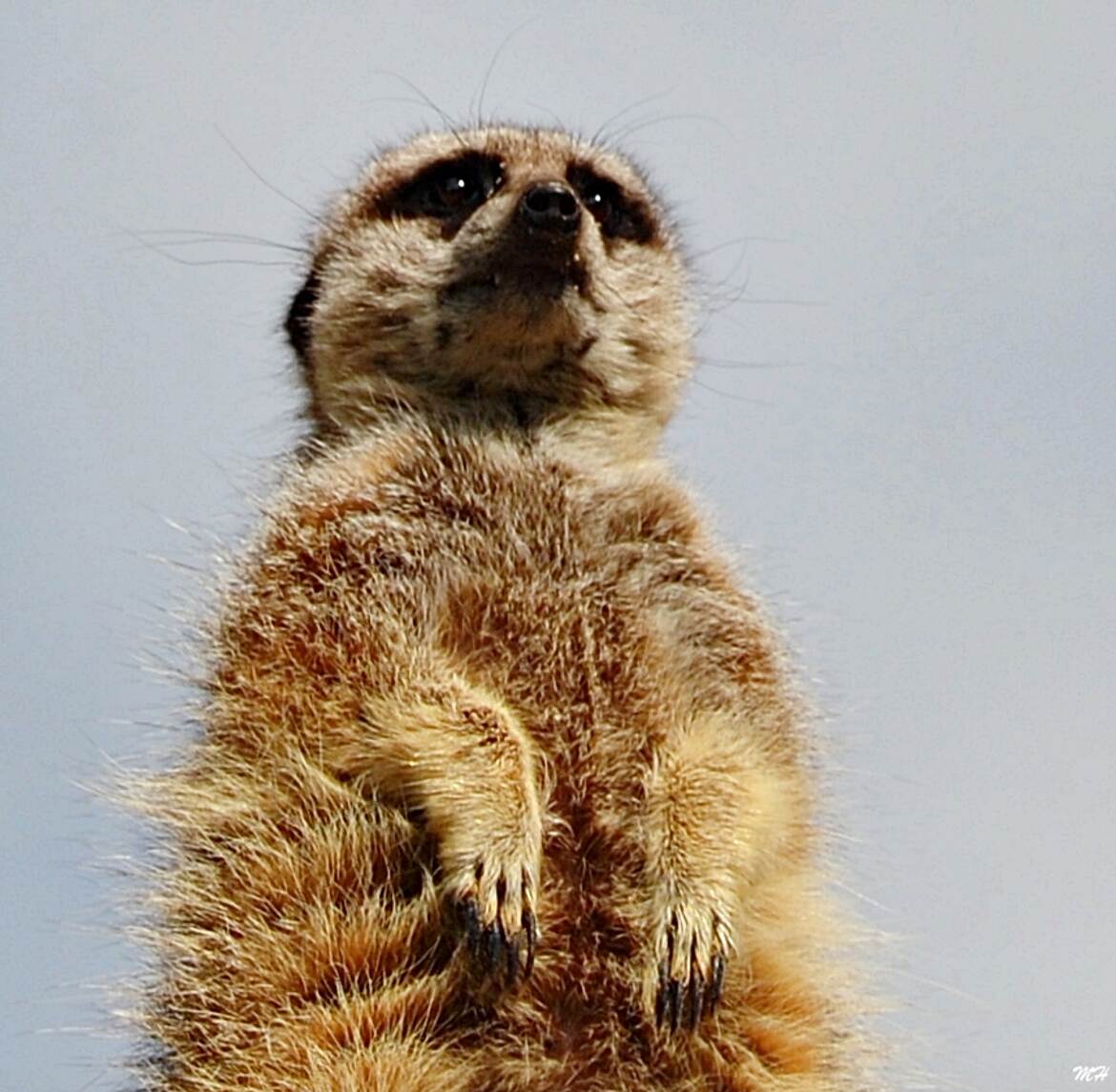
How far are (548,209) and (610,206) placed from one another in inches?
46.3

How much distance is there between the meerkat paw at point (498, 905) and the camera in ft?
14.9

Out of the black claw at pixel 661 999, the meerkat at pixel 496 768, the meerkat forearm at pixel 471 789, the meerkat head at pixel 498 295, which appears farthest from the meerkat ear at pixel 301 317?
the black claw at pixel 661 999

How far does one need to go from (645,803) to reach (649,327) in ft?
8.04

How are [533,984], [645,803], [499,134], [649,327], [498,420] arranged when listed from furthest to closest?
[499,134]
[649,327]
[498,420]
[645,803]
[533,984]

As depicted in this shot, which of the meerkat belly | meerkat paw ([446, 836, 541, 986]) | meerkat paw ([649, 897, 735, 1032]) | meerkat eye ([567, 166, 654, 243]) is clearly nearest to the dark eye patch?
meerkat eye ([567, 166, 654, 243])

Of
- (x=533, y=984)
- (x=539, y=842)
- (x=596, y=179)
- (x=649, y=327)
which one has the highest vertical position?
(x=596, y=179)

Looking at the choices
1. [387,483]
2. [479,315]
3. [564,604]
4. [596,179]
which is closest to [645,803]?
[564,604]

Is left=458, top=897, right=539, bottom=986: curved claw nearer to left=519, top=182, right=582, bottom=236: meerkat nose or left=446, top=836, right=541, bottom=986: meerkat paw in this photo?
left=446, top=836, right=541, bottom=986: meerkat paw

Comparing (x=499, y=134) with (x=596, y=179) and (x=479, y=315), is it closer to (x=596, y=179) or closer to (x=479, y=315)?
(x=596, y=179)

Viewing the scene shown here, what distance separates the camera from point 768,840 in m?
5.14

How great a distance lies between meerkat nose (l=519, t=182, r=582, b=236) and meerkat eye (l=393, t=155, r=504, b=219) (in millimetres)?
812

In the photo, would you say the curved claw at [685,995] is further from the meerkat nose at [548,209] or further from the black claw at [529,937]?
the meerkat nose at [548,209]

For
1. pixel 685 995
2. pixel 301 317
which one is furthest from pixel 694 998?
pixel 301 317

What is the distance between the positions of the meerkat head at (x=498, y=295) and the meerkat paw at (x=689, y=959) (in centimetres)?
215
